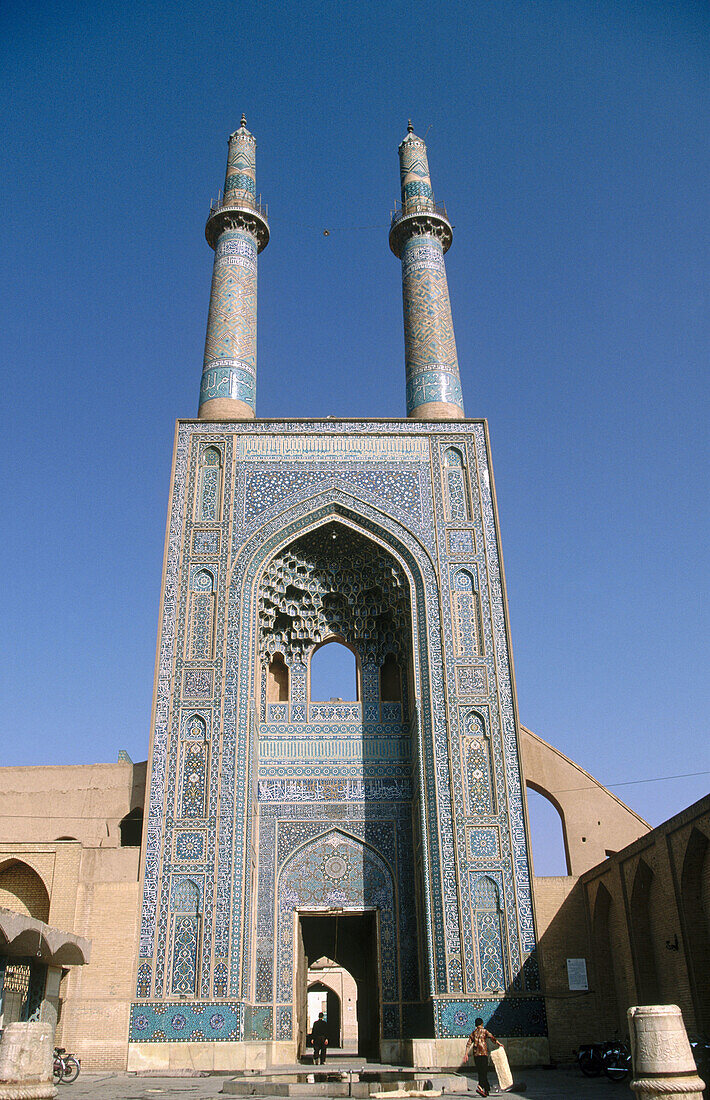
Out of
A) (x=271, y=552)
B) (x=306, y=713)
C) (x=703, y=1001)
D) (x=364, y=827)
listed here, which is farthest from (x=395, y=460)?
(x=703, y=1001)

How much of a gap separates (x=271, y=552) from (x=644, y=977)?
19.9 feet

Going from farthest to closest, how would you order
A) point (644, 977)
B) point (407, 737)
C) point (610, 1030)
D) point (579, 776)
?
1. point (579, 776)
2. point (407, 737)
3. point (610, 1030)
4. point (644, 977)

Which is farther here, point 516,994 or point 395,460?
point 395,460

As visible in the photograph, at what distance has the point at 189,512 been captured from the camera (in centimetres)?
1176

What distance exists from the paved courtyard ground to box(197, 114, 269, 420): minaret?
751 centimetres

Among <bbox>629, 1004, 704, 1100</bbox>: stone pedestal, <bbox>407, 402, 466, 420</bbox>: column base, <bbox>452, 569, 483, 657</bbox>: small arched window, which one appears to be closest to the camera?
<bbox>629, 1004, 704, 1100</bbox>: stone pedestal

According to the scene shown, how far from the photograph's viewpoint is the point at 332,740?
36.8ft

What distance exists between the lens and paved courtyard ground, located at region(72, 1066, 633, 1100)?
276 inches

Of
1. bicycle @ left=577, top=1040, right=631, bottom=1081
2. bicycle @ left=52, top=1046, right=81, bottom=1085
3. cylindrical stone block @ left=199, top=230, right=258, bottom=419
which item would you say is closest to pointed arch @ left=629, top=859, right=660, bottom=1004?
bicycle @ left=577, top=1040, right=631, bottom=1081

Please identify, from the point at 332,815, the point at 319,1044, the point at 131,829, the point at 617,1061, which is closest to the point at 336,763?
the point at 332,815

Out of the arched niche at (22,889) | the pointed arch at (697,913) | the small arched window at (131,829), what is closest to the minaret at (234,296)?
the small arched window at (131,829)

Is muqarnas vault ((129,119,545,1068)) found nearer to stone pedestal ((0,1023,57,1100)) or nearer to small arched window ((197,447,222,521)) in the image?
small arched window ((197,447,222,521))

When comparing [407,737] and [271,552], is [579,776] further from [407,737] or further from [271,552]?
[271,552]

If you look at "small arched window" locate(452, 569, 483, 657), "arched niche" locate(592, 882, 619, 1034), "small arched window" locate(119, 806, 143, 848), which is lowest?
"arched niche" locate(592, 882, 619, 1034)
